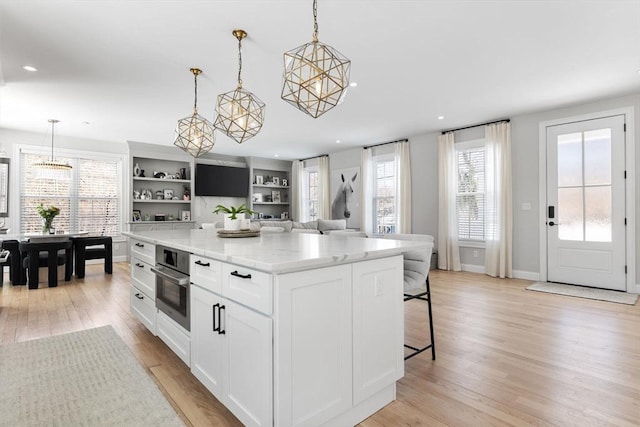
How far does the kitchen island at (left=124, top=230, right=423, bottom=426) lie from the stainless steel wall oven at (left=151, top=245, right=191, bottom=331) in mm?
104

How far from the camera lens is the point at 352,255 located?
1.62m

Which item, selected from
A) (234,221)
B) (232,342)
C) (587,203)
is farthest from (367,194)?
(232,342)

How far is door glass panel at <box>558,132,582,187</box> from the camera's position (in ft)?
15.7

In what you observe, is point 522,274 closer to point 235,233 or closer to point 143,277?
point 235,233

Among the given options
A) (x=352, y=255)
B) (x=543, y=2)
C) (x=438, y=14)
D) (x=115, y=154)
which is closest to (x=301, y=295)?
(x=352, y=255)

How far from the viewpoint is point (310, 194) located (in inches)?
373

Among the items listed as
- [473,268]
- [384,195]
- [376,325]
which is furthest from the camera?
[384,195]

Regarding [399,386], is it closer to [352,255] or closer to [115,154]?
[352,255]

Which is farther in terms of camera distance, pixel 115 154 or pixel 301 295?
pixel 115 154

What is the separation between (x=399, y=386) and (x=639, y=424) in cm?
120

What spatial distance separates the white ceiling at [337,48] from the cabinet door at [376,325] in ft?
6.45

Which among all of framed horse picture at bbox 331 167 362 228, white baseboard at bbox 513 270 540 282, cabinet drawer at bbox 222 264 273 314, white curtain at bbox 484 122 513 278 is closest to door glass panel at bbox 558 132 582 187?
white curtain at bbox 484 122 513 278

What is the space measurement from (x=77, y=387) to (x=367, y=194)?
6.35m

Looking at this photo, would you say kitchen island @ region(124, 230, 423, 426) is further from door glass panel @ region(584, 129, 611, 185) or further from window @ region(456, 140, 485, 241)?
window @ region(456, 140, 485, 241)
